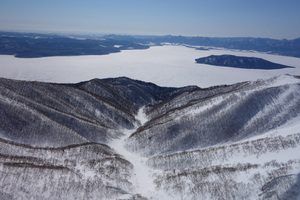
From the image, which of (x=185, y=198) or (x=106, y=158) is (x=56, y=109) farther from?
(x=185, y=198)

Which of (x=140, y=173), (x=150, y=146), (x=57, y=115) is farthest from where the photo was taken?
(x=57, y=115)

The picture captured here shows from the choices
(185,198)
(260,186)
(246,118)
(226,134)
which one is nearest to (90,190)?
(185,198)

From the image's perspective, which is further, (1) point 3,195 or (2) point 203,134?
(2) point 203,134

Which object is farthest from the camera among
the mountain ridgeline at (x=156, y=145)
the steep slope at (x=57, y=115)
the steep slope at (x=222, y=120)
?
the steep slope at (x=222, y=120)

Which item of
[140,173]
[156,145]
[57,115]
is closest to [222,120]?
[156,145]

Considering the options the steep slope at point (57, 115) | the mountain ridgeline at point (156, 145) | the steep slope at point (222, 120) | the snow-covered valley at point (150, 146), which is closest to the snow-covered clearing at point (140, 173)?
the snow-covered valley at point (150, 146)

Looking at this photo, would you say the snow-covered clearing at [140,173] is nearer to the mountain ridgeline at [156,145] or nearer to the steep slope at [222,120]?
the mountain ridgeline at [156,145]

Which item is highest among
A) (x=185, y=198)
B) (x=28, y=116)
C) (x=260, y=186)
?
(x=28, y=116)

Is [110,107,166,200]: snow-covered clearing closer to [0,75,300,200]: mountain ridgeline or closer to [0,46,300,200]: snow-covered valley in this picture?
[0,46,300,200]: snow-covered valley

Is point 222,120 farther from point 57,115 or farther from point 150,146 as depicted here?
point 57,115
